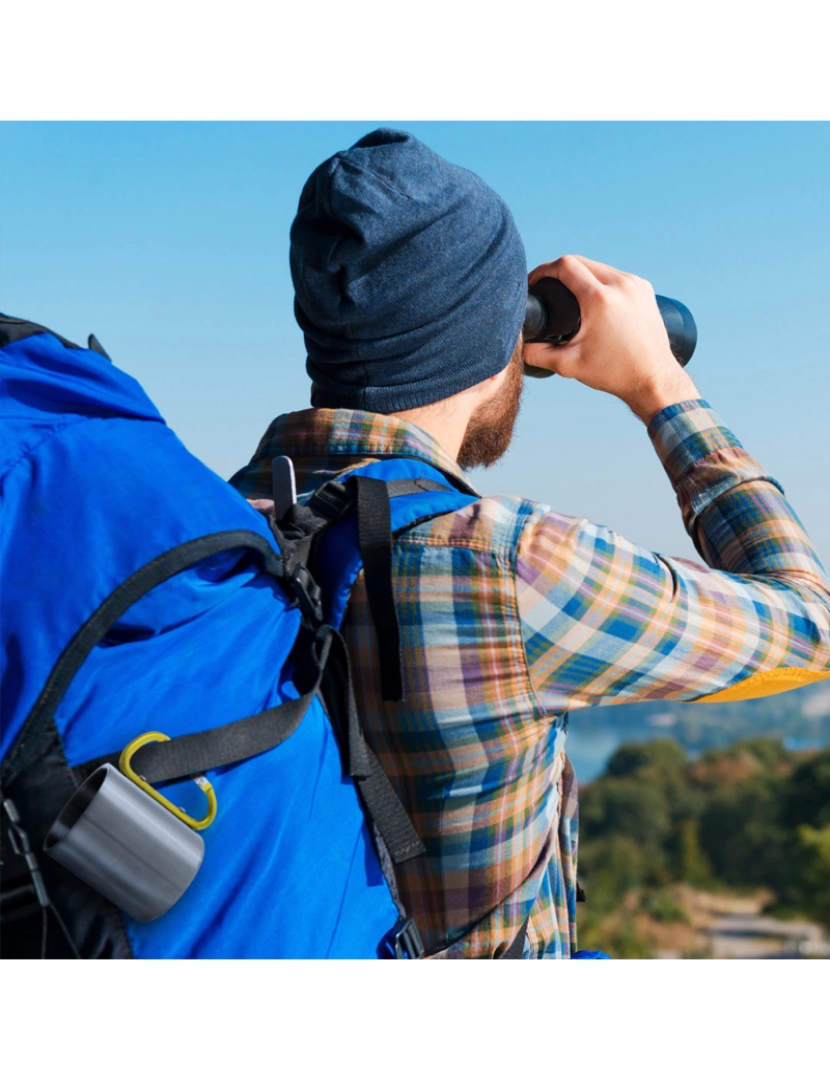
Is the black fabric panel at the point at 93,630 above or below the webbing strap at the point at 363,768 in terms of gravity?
above

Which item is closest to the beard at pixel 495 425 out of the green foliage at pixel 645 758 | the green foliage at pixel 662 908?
the green foliage at pixel 662 908

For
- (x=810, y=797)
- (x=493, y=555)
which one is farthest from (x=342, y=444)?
(x=810, y=797)

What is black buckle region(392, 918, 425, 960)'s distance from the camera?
106 centimetres

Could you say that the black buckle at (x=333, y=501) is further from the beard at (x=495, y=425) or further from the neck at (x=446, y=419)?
the beard at (x=495, y=425)

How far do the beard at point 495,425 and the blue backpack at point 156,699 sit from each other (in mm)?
549

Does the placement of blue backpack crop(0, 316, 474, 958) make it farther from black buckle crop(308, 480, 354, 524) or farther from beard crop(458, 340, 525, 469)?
beard crop(458, 340, 525, 469)

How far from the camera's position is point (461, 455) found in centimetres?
154

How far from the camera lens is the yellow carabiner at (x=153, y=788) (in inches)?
33.8

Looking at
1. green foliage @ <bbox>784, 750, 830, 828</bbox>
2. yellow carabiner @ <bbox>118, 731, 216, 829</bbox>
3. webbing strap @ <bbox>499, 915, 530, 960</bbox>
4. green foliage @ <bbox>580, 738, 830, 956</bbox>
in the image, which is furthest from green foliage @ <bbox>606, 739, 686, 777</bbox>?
yellow carabiner @ <bbox>118, 731, 216, 829</bbox>

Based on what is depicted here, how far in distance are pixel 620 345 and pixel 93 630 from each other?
99cm

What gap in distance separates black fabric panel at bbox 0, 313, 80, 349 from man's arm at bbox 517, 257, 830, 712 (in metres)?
0.50

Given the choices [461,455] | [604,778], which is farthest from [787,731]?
[461,455]

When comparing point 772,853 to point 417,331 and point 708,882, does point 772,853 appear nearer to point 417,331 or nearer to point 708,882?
point 708,882
